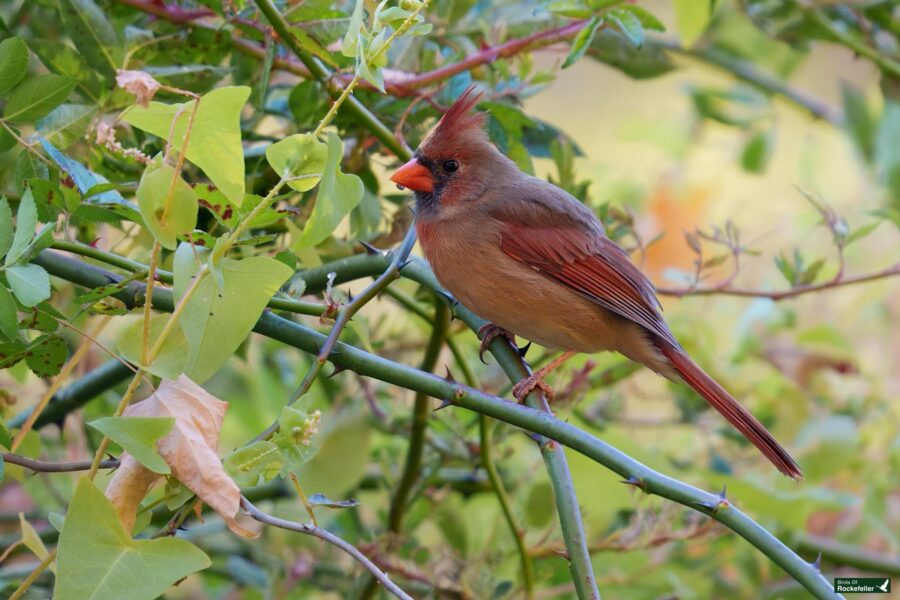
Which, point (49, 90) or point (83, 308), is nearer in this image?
point (83, 308)

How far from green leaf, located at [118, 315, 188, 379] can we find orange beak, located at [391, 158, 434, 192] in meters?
0.96

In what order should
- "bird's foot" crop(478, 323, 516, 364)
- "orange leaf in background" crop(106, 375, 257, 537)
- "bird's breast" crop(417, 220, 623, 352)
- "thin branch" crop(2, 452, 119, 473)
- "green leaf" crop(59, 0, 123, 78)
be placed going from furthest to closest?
1. "bird's breast" crop(417, 220, 623, 352)
2. "bird's foot" crop(478, 323, 516, 364)
3. "green leaf" crop(59, 0, 123, 78)
4. "thin branch" crop(2, 452, 119, 473)
5. "orange leaf in background" crop(106, 375, 257, 537)

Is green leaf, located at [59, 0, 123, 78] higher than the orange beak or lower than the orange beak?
higher

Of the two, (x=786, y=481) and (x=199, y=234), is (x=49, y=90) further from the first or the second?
(x=786, y=481)

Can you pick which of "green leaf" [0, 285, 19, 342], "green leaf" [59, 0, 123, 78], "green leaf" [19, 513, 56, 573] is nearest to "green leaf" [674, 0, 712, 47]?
"green leaf" [59, 0, 123, 78]

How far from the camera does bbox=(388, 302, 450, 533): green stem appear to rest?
2041 mm

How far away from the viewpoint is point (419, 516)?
2.52 metres

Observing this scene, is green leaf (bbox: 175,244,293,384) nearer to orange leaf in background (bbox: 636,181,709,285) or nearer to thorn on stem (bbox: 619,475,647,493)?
thorn on stem (bbox: 619,475,647,493)

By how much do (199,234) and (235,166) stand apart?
97mm

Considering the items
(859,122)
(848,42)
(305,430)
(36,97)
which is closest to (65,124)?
(36,97)

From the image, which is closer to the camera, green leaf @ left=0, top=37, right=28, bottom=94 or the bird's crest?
green leaf @ left=0, top=37, right=28, bottom=94

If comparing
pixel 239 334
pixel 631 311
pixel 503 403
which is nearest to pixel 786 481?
pixel 631 311

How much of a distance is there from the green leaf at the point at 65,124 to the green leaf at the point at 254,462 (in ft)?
2.20

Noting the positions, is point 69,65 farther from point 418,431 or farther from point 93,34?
point 418,431
